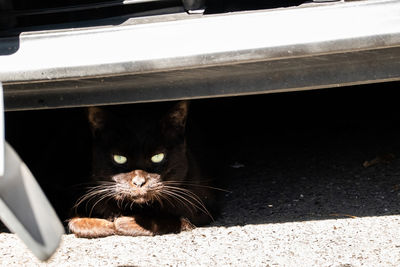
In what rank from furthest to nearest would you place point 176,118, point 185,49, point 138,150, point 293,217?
point 176,118, point 138,150, point 293,217, point 185,49

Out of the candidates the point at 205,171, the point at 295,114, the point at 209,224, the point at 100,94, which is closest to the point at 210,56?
the point at 100,94

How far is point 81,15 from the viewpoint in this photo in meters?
2.17

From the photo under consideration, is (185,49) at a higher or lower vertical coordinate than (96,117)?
higher

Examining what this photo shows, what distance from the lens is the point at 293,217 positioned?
241cm

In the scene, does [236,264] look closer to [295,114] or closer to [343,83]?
[343,83]

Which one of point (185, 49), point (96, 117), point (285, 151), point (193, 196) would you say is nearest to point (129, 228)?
point (193, 196)

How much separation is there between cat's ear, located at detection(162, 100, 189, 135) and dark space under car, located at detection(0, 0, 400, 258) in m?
0.56

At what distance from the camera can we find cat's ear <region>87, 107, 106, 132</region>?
2.57 metres

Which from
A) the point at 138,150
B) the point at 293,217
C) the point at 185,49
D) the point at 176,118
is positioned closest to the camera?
the point at 185,49

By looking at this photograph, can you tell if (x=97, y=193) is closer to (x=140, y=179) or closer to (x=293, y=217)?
(x=140, y=179)

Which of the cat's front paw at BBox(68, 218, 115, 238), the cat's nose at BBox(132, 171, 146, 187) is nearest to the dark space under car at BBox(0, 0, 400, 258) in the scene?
the cat's nose at BBox(132, 171, 146, 187)

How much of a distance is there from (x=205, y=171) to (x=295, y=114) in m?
1.06

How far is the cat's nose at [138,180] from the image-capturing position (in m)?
2.43

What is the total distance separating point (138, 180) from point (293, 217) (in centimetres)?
63
